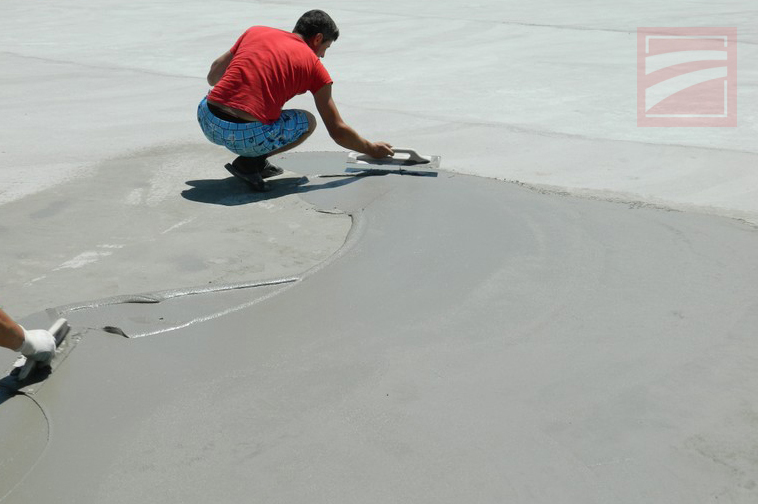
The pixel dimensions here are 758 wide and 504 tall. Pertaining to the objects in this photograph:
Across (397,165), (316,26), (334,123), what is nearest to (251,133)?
(334,123)

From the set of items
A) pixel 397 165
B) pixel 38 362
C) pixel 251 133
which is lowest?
pixel 38 362

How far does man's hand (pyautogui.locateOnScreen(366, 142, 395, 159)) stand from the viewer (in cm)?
477

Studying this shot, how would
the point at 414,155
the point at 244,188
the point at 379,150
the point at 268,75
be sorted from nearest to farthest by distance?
the point at 268,75 < the point at 379,150 < the point at 244,188 < the point at 414,155

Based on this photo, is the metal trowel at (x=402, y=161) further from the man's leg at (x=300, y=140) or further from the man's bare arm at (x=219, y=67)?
the man's bare arm at (x=219, y=67)

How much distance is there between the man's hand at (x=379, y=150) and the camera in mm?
4770

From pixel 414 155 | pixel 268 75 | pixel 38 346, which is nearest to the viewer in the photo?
pixel 38 346

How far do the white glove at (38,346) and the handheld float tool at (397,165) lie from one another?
2457 mm

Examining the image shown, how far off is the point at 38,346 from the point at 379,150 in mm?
2436

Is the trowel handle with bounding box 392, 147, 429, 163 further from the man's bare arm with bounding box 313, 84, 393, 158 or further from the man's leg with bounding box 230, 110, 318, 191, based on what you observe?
the man's leg with bounding box 230, 110, 318, 191

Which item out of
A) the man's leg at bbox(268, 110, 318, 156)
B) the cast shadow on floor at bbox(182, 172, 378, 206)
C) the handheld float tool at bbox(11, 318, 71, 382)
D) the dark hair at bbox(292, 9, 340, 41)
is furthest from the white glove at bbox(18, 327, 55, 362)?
the dark hair at bbox(292, 9, 340, 41)

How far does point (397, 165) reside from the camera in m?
5.08

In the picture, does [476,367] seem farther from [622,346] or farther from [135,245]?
[135,245]

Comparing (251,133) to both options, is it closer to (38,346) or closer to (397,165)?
(397,165)

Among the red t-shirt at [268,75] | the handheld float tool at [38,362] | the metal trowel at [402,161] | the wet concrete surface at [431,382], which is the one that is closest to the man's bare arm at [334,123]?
the red t-shirt at [268,75]
